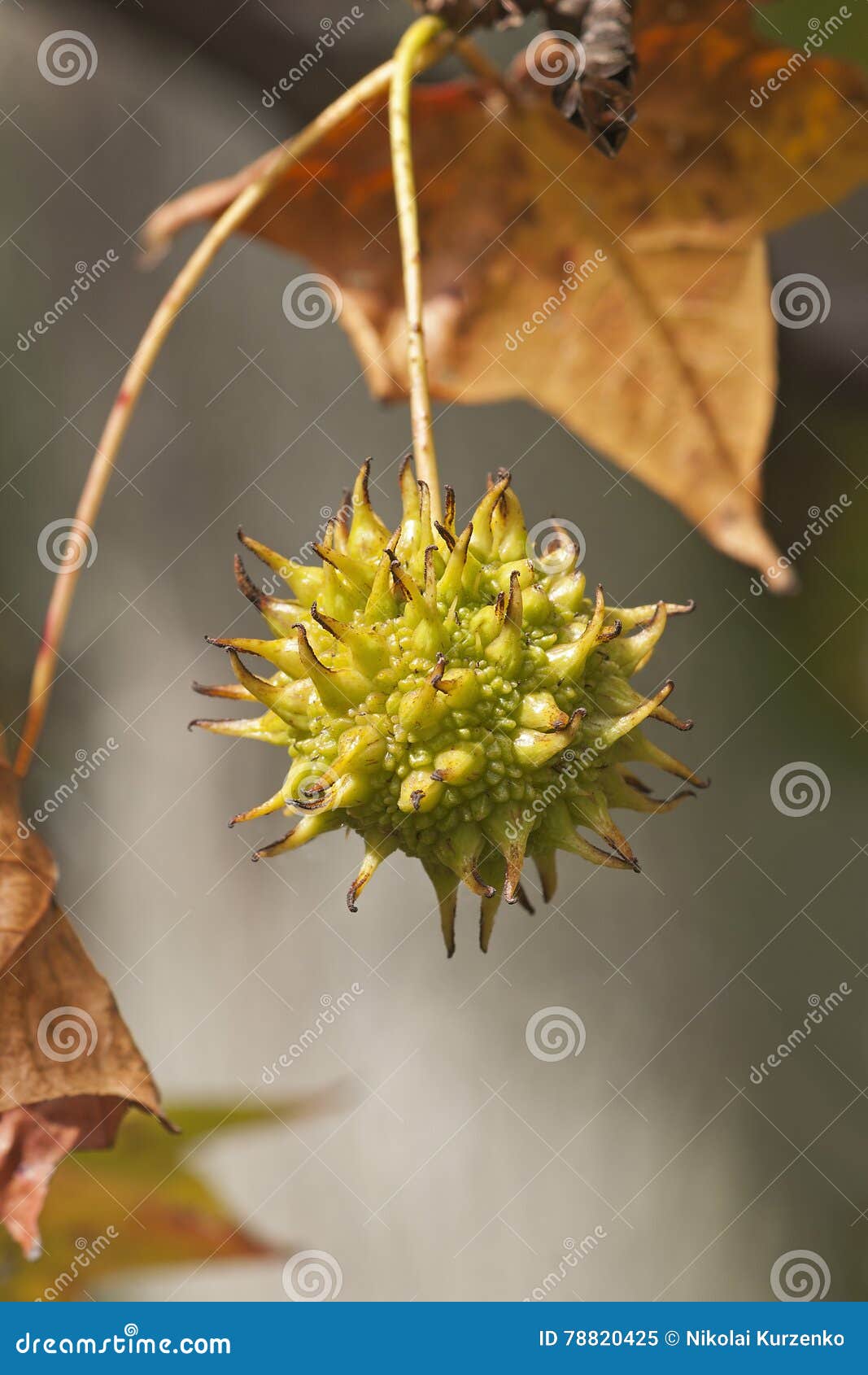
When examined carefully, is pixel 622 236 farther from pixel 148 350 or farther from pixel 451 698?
pixel 451 698

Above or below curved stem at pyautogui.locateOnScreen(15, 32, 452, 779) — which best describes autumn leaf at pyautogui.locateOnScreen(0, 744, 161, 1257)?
below

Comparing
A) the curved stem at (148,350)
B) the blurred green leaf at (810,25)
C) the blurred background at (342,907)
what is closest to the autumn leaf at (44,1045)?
the curved stem at (148,350)

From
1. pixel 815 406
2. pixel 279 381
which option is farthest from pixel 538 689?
pixel 279 381

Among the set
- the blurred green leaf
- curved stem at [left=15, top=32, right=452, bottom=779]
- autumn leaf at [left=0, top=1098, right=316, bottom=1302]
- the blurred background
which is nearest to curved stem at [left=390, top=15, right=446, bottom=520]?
curved stem at [left=15, top=32, right=452, bottom=779]

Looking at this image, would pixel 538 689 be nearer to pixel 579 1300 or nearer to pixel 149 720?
pixel 149 720

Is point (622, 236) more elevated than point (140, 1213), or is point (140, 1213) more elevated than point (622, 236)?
point (622, 236)

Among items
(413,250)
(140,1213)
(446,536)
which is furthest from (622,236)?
(140,1213)

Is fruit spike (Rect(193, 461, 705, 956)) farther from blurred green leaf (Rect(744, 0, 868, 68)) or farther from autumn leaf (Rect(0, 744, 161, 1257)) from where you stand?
blurred green leaf (Rect(744, 0, 868, 68))
